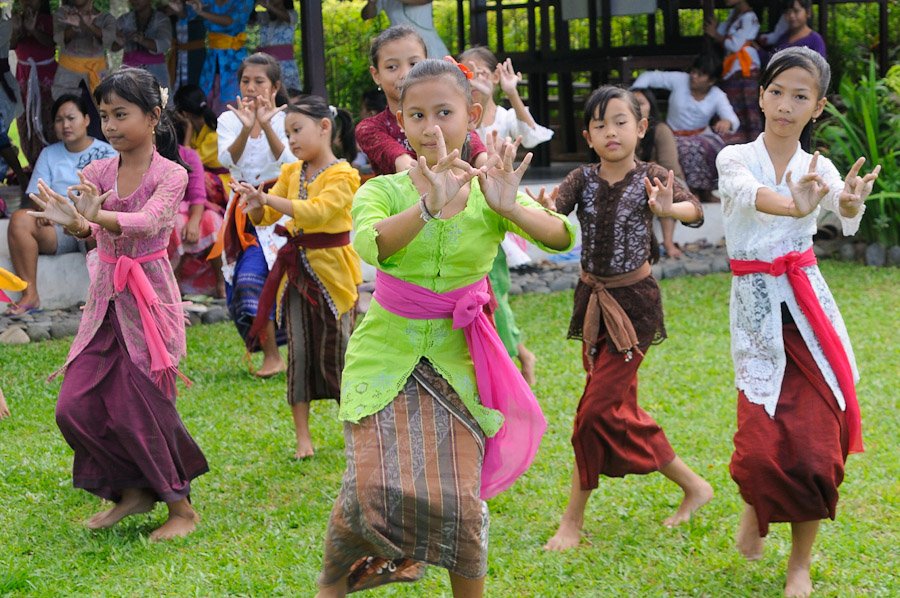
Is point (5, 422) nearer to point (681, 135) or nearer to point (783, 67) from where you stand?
point (783, 67)

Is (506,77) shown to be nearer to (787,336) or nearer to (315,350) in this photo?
(315,350)

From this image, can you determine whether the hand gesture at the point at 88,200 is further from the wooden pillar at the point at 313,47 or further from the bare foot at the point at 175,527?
the wooden pillar at the point at 313,47

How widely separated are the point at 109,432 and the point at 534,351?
11.9ft

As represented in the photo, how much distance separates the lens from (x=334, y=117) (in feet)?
19.2

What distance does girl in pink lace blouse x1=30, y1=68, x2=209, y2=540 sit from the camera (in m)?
4.52

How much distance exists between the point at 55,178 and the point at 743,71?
6.28 metres

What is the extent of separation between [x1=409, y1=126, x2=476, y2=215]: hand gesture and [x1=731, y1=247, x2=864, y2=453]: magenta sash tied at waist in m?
1.23

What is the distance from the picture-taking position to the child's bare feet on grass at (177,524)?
4629mm

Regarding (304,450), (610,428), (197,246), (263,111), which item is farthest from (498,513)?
(197,246)

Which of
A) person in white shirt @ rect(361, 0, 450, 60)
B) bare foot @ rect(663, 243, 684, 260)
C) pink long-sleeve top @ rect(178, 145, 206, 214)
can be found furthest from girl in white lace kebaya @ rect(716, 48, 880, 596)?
bare foot @ rect(663, 243, 684, 260)

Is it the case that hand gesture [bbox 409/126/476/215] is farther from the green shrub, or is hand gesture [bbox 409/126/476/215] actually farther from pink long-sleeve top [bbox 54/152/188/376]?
the green shrub

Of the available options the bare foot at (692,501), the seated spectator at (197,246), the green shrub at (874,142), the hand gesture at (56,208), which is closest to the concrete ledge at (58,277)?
the seated spectator at (197,246)

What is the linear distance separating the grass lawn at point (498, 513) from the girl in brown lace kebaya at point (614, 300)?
30cm

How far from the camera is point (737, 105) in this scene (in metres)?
11.6
